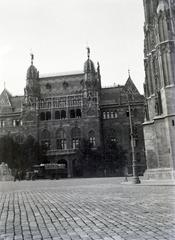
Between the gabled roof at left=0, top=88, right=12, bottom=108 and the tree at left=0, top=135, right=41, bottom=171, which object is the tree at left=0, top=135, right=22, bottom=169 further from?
the gabled roof at left=0, top=88, right=12, bottom=108

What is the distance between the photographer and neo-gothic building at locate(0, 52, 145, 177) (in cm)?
6794

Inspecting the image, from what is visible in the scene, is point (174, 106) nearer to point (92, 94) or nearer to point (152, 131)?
point (152, 131)

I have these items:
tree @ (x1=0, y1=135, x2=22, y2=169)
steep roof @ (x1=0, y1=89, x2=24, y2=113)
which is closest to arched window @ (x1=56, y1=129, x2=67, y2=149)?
tree @ (x1=0, y1=135, x2=22, y2=169)

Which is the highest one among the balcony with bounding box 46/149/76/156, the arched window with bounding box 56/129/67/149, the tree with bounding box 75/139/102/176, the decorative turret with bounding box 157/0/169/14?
the decorative turret with bounding box 157/0/169/14

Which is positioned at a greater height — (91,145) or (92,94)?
(92,94)

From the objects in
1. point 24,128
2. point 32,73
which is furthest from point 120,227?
point 32,73

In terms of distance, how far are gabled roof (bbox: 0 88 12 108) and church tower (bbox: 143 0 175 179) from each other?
52137 millimetres

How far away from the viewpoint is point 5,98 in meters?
80.0

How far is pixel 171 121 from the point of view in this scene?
1136 inches

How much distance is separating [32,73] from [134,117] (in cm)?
2615

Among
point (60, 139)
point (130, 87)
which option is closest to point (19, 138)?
point (60, 139)

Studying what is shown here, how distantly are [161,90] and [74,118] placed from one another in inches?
1580

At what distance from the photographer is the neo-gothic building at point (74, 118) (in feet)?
223

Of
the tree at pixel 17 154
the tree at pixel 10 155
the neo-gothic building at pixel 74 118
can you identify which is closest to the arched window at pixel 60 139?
the neo-gothic building at pixel 74 118
